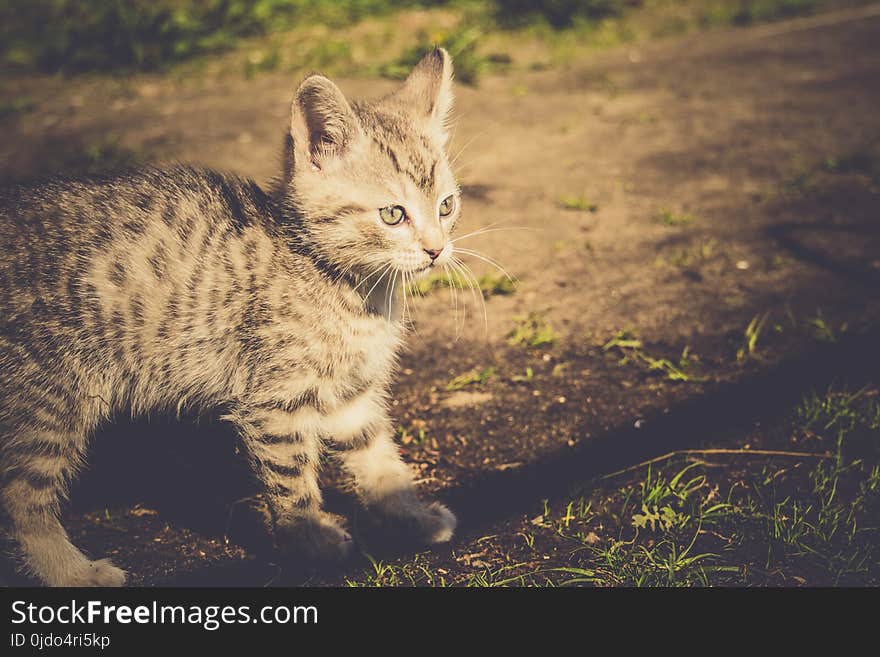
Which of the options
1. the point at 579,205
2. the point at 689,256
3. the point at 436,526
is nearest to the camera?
the point at 436,526

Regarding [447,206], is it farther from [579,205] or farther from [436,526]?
→ [579,205]

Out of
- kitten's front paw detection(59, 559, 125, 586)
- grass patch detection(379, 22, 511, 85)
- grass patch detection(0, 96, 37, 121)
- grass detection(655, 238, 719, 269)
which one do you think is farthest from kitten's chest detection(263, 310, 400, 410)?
grass patch detection(0, 96, 37, 121)

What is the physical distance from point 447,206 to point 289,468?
102cm

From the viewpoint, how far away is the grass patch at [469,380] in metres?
3.23

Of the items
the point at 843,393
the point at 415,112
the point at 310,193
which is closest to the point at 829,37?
the point at 843,393

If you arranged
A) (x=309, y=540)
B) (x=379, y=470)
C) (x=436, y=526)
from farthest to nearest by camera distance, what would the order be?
(x=379, y=470)
(x=436, y=526)
(x=309, y=540)

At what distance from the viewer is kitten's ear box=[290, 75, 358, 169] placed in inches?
90.3

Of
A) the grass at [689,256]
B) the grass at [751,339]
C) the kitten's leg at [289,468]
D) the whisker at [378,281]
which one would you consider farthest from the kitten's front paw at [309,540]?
the grass at [689,256]

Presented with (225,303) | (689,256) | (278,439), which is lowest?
(278,439)

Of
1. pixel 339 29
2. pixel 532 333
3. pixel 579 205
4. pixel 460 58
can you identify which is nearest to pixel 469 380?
pixel 532 333

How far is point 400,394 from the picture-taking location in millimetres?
3238

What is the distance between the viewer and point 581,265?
398 cm

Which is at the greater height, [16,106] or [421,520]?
[16,106]

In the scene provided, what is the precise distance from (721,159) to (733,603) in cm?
357
